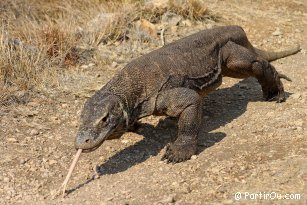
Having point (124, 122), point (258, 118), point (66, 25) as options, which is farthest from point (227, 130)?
point (66, 25)

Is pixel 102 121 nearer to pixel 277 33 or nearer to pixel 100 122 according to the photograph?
pixel 100 122

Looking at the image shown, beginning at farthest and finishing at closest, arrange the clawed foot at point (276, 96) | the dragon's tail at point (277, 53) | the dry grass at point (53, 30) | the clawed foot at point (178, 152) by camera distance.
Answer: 1. the dragon's tail at point (277, 53)
2. the dry grass at point (53, 30)
3. the clawed foot at point (276, 96)
4. the clawed foot at point (178, 152)

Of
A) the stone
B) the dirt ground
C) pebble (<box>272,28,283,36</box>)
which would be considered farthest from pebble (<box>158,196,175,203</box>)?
pebble (<box>272,28,283,36</box>)

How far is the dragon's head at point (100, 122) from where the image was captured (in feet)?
15.3

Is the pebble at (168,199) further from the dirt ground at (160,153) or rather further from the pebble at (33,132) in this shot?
the pebble at (33,132)

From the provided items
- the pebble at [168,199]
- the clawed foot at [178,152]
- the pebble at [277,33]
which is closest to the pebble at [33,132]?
the clawed foot at [178,152]

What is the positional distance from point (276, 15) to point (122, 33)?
3.23 metres

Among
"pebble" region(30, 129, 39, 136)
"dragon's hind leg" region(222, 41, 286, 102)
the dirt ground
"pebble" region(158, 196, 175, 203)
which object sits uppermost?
"dragon's hind leg" region(222, 41, 286, 102)

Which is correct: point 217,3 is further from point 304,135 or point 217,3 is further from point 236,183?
point 236,183

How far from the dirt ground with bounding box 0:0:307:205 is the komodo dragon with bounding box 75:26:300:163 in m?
0.28

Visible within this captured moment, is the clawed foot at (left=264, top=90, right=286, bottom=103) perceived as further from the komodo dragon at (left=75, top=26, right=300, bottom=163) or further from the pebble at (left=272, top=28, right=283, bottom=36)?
the pebble at (left=272, top=28, right=283, bottom=36)

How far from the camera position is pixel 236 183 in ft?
14.9

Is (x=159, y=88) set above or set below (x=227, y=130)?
above

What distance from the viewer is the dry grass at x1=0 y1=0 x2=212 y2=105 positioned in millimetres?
6934
